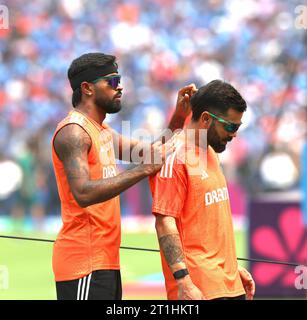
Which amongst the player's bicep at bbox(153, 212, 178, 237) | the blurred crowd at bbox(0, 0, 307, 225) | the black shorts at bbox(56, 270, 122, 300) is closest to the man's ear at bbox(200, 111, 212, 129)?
the player's bicep at bbox(153, 212, 178, 237)

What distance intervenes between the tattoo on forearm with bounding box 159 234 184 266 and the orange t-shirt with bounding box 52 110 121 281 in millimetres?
571

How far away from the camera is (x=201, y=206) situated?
5.07 meters

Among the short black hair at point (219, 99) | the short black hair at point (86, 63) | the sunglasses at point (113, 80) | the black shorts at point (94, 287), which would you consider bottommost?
the black shorts at point (94, 287)

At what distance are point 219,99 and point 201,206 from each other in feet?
1.96

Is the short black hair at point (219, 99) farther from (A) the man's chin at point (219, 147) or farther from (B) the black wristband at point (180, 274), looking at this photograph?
(B) the black wristband at point (180, 274)

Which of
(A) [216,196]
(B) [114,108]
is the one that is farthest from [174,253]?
(B) [114,108]

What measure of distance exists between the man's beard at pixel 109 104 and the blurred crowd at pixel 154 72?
1309cm

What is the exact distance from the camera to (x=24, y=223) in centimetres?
1944

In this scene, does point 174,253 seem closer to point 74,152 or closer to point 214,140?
point 214,140

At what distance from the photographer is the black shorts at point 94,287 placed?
5.35 meters

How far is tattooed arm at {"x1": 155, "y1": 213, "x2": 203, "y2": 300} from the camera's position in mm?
4801

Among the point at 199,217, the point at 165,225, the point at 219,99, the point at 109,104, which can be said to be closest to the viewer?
the point at 165,225

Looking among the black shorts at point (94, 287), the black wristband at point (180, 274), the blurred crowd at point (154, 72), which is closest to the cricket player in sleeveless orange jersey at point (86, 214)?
the black shorts at point (94, 287)
